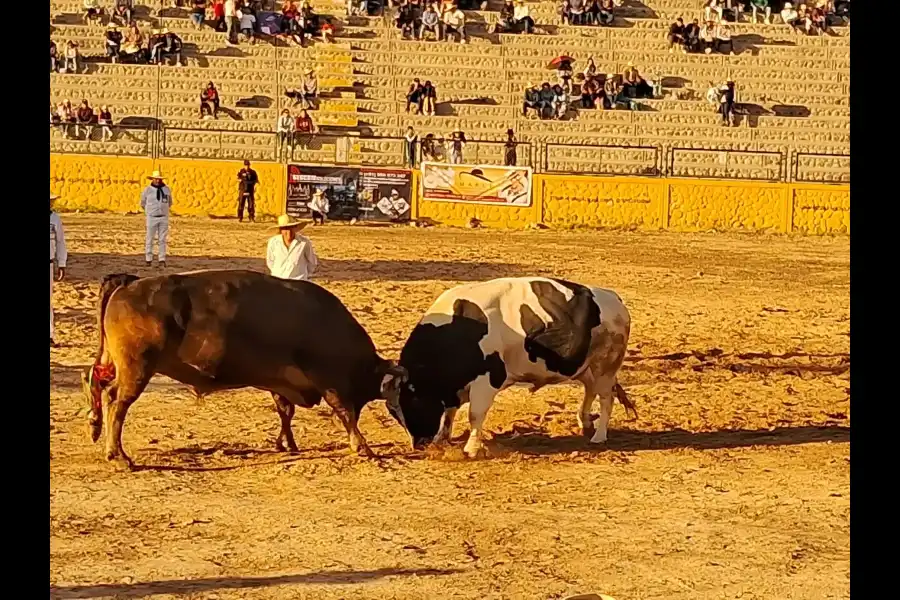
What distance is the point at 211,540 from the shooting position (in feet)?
28.3

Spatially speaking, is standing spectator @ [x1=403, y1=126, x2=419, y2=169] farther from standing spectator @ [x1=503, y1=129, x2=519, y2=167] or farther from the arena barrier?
standing spectator @ [x1=503, y1=129, x2=519, y2=167]

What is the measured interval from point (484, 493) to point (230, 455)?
2276 mm

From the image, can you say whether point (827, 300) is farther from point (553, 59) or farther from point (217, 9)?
point (217, 9)

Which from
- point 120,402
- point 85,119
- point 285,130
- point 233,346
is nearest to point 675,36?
point 285,130

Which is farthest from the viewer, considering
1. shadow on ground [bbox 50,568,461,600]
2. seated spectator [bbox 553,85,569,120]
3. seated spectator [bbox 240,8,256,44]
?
seated spectator [bbox 240,8,256,44]

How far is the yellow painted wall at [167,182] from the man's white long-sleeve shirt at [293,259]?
58.3 feet

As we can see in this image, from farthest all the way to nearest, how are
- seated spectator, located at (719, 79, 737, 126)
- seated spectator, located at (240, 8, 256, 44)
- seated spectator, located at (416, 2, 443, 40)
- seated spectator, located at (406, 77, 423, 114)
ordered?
1. seated spectator, located at (416, 2, 443, 40)
2. seated spectator, located at (240, 8, 256, 44)
3. seated spectator, located at (719, 79, 737, 126)
4. seated spectator, located at (406, 77, 423, 114)

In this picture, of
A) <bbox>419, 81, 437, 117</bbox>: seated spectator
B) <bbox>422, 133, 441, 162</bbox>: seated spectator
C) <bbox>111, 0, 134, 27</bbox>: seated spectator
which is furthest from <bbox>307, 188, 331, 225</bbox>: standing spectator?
<bbox>111, 0, 134, 27</bbox>: seated spectator

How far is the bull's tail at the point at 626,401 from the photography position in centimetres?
1202

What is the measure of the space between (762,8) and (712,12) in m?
1.83

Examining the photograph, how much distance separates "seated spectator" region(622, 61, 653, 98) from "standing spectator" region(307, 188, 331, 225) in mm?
12272

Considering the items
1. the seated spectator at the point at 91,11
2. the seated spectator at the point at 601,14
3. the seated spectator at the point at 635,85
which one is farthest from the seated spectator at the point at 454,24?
the seated spectator at the point at 91,11

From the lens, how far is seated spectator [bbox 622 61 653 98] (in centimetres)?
3844
